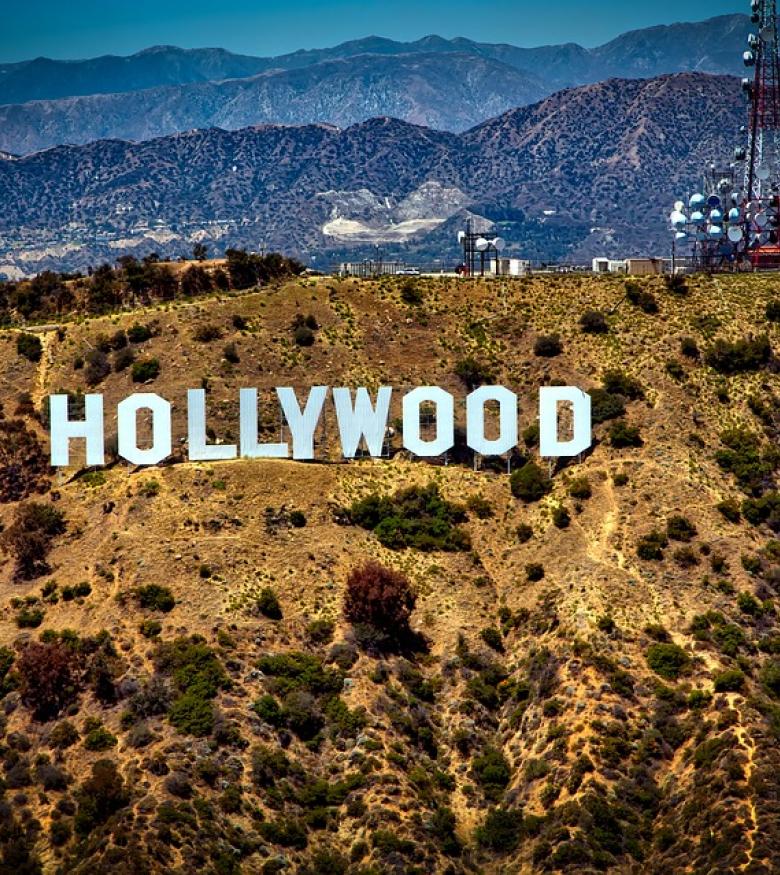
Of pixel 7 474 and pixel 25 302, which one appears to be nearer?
pixel 7 474

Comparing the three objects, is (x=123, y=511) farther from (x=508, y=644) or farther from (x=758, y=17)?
(x=758, y=17)

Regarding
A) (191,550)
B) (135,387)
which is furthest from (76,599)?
(135,387)

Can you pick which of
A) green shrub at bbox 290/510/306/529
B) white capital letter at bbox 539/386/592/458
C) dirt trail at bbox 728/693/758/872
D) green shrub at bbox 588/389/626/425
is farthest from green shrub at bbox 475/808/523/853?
green shrub at bbox 588/389/626/425

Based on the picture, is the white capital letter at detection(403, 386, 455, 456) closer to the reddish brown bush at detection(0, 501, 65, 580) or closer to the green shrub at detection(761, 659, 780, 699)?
the reddish brown bush at detection(0, 501, 65, 580)

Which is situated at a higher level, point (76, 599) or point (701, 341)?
point (701, 341)

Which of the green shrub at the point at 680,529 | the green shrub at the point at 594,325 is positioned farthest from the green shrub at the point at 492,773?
the green shrub at the point at 594,325

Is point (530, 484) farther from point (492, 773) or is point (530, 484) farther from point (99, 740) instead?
point (99, 740)
